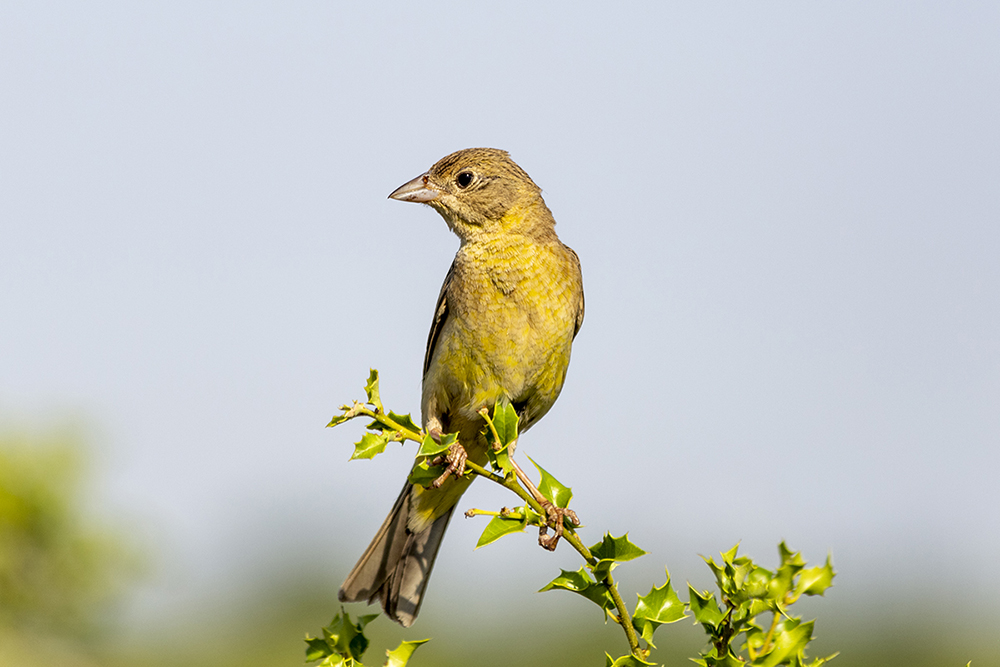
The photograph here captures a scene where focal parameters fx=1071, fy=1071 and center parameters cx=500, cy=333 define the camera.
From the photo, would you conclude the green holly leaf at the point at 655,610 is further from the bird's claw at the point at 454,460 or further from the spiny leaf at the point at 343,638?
the spiny leaf at the point at 343,638

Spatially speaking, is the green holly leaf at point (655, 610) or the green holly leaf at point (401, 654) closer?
the green holly leaf at point (655, 610)

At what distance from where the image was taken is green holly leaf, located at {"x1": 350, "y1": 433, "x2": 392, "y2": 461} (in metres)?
2.53

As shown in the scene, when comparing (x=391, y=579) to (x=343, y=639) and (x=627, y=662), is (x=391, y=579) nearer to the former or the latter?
(x=343, y=639)

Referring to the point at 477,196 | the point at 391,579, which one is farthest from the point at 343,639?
the point at 477,196

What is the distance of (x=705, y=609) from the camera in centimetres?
226

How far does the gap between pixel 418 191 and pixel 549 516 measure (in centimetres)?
266

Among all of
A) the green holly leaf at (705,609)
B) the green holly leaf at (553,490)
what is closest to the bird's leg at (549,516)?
the green holly leaf at (553,490)

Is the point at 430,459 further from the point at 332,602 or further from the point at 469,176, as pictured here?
the point at 332,602

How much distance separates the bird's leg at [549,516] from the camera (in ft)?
8.10

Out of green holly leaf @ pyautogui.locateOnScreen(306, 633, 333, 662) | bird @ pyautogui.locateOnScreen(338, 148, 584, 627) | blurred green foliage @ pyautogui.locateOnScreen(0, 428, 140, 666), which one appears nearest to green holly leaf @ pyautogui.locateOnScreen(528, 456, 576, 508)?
green holly leaf @ pyautogui.locateOnScreen(306, 633, 333, 662)

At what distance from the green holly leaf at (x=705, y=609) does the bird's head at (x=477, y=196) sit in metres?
2.90

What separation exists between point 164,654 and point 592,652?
638 cm

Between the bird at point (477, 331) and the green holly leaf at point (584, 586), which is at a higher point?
the bird at point (477, 331)

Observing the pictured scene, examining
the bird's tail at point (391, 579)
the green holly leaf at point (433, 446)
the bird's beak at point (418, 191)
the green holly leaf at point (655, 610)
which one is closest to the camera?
the green holly leaf at point (655, 610)
